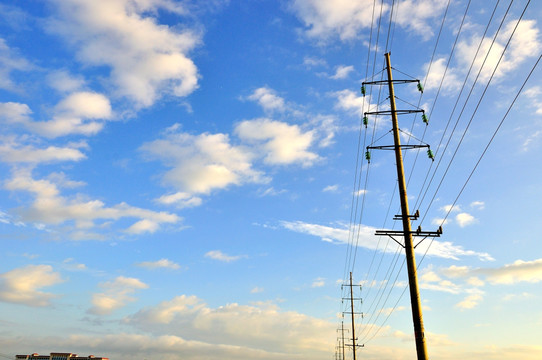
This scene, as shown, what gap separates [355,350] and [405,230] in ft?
153

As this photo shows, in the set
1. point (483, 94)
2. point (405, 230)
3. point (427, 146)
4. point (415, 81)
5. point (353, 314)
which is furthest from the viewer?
point (353, 314)

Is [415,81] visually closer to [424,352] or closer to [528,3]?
[528,3]

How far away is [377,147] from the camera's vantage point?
768 inches

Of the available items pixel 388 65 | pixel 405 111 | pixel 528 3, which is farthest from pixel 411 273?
pixel 388 65

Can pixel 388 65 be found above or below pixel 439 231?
above

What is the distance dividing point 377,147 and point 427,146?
2.27 m

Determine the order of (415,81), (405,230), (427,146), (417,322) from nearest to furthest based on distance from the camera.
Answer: (417,322) → (405,230) → (427,146) → (415,81)

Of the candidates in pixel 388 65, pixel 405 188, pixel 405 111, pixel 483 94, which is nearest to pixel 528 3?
pixel 483 94

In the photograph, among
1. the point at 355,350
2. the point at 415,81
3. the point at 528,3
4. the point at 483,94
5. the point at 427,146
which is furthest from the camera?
the point at 355,350

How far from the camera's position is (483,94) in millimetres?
13859

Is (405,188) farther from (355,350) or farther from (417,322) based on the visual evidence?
(355,350)

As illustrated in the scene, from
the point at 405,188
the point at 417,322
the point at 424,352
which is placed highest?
the point at 405,188

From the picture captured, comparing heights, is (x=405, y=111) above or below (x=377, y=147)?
above

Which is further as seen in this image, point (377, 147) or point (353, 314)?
point (353, 314)
